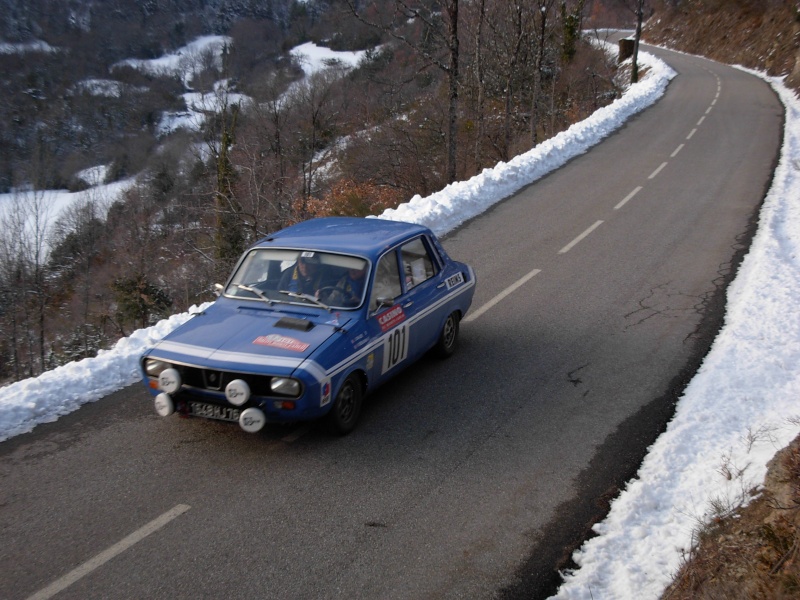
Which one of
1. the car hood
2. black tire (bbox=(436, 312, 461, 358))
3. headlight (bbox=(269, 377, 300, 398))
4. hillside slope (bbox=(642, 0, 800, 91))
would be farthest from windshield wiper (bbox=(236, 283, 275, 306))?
hillside slope (bbox=(642, 0, 800, 91))

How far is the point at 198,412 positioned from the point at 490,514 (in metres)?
2.46

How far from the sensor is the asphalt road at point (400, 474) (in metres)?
4.54

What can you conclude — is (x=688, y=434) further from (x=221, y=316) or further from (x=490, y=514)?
(x=221, y=316)

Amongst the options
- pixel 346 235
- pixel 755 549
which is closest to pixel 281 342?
pixel 346 235

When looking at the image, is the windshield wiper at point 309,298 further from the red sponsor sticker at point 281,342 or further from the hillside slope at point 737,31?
the hillside slope at point 737,31

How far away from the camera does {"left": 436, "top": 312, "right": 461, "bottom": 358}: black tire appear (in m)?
7.80

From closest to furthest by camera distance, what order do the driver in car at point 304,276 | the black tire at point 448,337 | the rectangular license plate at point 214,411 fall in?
the rectangular license plate at point 214,411, the driver in car at point 304,276, the black tire at point 448,337

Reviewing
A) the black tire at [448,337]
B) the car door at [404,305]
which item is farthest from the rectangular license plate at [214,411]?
the black tire at [448,337]

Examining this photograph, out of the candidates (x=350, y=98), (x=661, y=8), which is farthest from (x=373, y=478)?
(x=661, y=8)

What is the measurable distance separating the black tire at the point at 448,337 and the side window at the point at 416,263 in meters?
0.58

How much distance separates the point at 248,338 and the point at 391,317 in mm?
1402

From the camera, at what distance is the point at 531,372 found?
25.1ft

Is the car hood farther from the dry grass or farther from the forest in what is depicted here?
the forest

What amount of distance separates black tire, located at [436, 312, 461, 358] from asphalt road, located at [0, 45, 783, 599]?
0.16 metres
